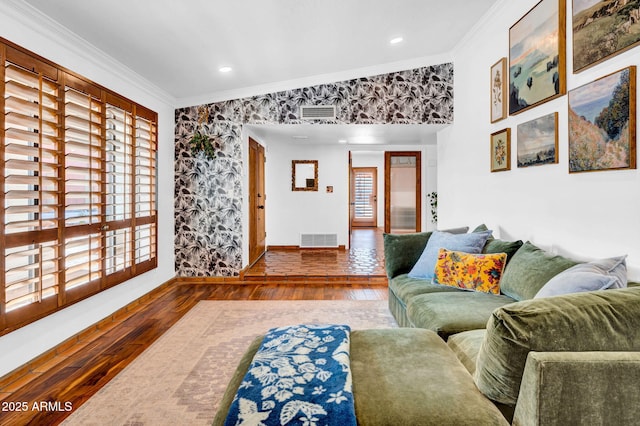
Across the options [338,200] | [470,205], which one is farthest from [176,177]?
[470,205]

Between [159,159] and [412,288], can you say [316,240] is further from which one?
[412,288]

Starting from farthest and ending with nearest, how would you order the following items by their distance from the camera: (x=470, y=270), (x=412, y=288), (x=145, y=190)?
(x=145, y=190), (x=412, y=288), (x=470, y=270)

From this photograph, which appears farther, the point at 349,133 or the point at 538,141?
the point at 349,133

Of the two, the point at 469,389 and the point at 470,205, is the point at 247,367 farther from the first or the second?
the point at 470,205

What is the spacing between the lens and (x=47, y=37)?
271 centimetres

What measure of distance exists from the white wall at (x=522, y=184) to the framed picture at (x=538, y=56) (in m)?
0.06

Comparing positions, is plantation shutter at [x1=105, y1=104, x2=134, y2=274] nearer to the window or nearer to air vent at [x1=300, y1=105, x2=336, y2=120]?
the window

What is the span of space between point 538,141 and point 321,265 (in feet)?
12.1

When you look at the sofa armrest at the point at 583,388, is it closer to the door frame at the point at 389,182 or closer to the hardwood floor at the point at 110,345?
the hardwood floor at the point at 110,345

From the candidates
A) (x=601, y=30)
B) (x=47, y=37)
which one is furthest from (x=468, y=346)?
(x=47, y=37)

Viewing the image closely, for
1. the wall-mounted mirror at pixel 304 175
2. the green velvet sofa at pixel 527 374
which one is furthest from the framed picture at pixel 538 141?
the wall-mounted mirror at pixel 304 175

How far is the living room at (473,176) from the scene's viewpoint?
84.2 inches

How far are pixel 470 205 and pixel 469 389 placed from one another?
10.3 feet

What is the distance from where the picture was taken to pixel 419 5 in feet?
10.6
